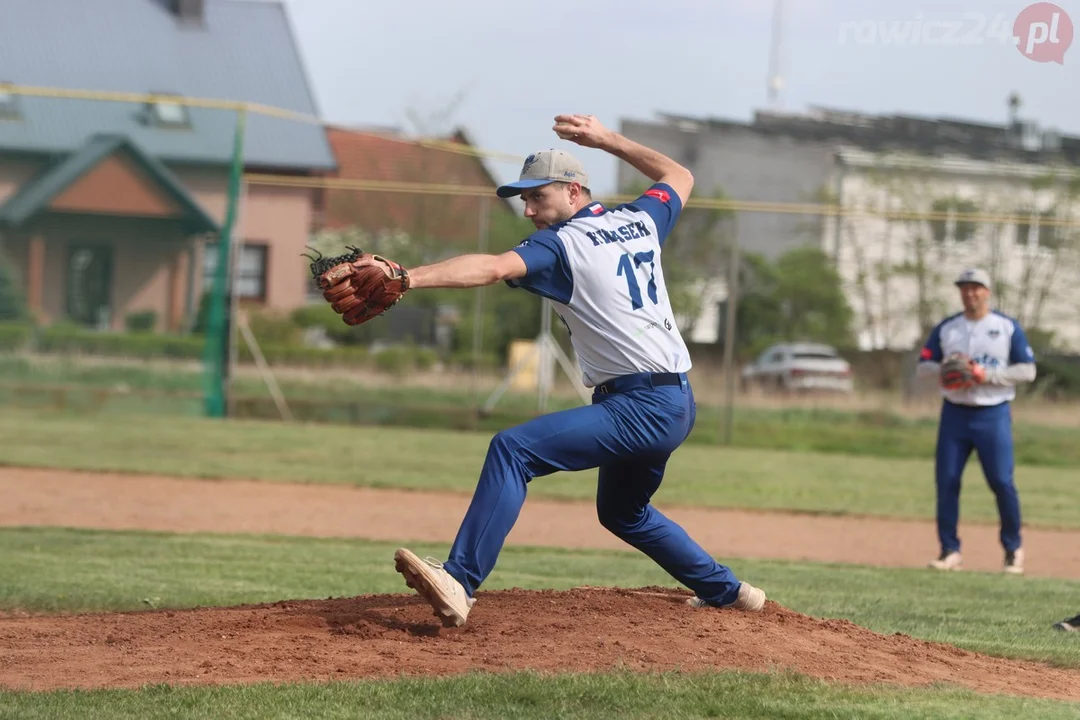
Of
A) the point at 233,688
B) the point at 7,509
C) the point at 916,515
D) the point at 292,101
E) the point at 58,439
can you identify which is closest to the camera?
the point at 233,688

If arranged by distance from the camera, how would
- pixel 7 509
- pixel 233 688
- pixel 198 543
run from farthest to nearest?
pixel 7 509
pixel 198 543
pixel 233 688

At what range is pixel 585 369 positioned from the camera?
17.4 feet

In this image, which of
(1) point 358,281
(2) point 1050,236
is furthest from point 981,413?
(2) point 1050,236

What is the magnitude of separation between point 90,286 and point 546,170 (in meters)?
14.0

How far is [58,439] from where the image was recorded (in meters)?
15.7

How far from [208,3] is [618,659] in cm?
2831

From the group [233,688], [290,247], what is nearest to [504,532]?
[233,688]

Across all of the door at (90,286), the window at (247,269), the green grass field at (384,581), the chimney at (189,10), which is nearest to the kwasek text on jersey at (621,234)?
the green grass field at (384,581)

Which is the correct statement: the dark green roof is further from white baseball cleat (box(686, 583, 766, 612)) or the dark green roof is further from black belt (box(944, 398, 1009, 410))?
white baseball cleat (box(686, 583, 766, 612))

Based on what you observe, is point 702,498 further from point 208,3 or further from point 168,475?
point 208,3

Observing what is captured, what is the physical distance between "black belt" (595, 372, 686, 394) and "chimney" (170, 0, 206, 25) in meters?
26.9

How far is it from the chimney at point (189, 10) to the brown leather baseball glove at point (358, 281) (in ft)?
88.7

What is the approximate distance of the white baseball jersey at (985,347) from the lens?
9.49 meters

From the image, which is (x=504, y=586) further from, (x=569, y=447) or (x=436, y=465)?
(x=436, y=465)
